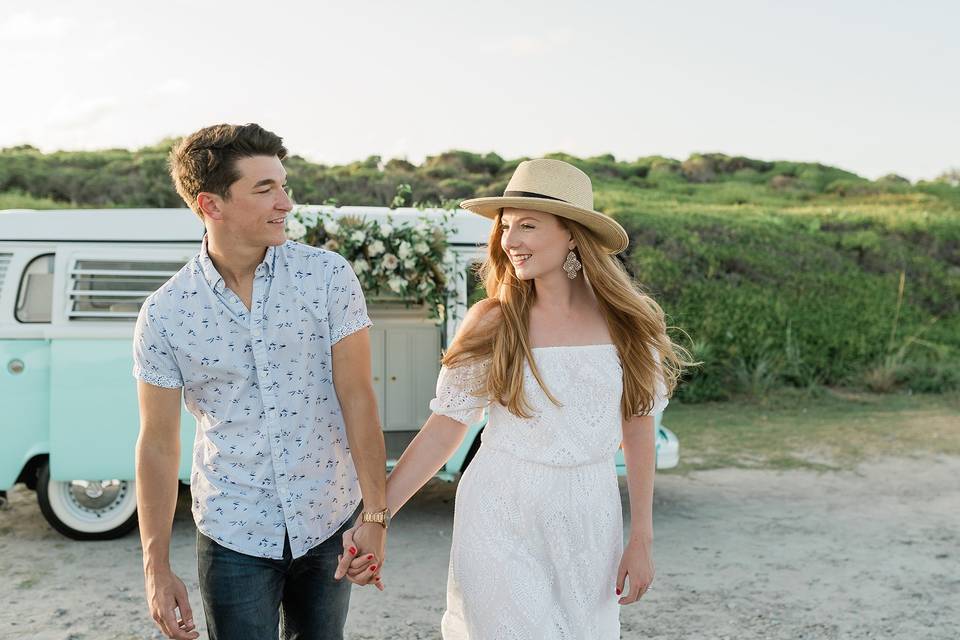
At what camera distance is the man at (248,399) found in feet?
9.31

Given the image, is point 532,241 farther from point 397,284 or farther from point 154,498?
point 397,284

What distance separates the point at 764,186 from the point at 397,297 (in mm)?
15867

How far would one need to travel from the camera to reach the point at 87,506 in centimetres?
697

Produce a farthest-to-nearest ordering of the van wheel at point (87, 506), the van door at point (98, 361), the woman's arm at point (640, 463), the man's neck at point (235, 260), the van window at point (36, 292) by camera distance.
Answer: the van window at point (36, 292) < the van wheel at point (87, 506) < the van door at point (98, 361) < the woman's arm at point (640, 463) < the man's neck at point (235, 260)

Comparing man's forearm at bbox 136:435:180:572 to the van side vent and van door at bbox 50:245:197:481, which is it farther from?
the van side vent

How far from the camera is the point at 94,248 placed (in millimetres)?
6977

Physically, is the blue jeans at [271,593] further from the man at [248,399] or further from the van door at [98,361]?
the van door at [98,361]

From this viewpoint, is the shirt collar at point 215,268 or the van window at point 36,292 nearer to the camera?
the shirt collar at point 215,268

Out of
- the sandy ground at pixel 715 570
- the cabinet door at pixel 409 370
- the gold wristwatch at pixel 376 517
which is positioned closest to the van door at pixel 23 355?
the sandy ground at pixel 715 570

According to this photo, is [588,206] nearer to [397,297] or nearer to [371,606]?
[371,606]

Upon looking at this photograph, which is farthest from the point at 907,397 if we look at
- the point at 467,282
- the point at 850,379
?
the point at 467,282

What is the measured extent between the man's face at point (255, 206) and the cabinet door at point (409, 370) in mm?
4880

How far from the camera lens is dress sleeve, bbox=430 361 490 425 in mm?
3100

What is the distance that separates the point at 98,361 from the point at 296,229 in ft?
4.84
